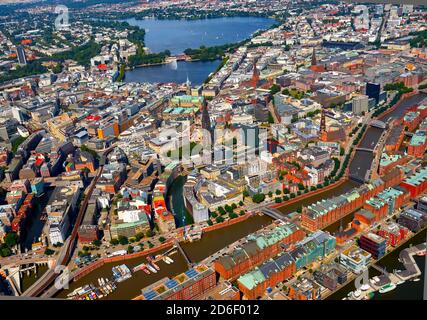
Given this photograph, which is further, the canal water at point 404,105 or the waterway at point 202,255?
the canal water at point 404,105

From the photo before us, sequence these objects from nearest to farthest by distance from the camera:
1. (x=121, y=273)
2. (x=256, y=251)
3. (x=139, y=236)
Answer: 1. (x=256, y=251)
2. (x=121, y=273)
3. (x=139, y=236)

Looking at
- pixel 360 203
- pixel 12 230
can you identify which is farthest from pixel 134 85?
pixel 360 203

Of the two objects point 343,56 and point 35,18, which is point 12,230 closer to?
point 343,56

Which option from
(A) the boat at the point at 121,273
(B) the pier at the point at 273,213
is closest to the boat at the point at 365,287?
(B) the pier at the point at 273,213

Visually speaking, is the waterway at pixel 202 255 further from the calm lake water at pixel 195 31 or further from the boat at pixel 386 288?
the calm lake water at pixel 195 31

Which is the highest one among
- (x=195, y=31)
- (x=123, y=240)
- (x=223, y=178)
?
(x=195, y=31)

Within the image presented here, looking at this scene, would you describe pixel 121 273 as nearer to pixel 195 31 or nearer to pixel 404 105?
pixel 404 105

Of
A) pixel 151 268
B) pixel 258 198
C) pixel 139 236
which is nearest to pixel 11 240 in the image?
pixel 139 236
